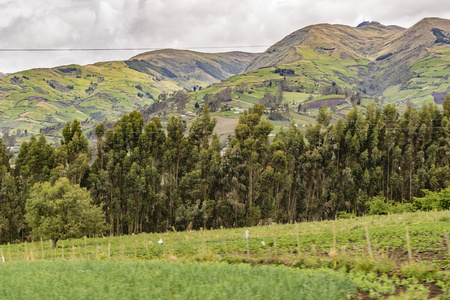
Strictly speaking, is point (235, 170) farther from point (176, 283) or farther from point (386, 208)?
point (176, 283)

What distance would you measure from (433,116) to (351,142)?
1939 centimetres

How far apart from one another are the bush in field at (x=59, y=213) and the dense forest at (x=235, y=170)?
65.9 feet

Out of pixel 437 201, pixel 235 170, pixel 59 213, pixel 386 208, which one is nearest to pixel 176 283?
pixel 59 213

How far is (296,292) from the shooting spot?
39.8ft

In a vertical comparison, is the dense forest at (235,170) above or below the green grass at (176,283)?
above

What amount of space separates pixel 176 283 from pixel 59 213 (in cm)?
3103

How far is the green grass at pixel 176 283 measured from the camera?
12023mm

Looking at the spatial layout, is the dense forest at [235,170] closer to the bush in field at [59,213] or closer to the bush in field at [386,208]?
the bush in field at [386,208]

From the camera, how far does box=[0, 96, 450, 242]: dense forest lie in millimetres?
62438

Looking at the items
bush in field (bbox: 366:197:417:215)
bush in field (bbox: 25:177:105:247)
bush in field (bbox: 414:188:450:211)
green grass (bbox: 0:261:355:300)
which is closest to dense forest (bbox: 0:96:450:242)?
bush in field (bbox: 366:197:417:215)

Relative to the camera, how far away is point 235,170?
217ft

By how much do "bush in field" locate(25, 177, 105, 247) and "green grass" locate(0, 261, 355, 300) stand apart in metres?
24.0

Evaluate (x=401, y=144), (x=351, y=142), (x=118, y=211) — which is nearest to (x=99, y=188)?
(x=118, y=211)

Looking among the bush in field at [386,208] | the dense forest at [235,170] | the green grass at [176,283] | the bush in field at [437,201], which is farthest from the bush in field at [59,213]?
the bush in field at [437,201]
